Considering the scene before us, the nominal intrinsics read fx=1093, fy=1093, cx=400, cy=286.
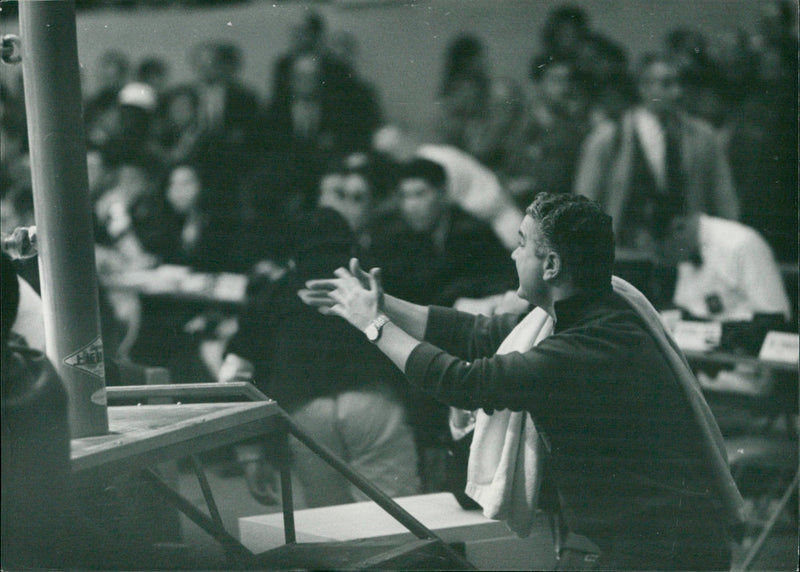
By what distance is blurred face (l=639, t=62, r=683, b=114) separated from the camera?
16.7 feet

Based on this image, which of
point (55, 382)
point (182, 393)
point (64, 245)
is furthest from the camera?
point (182, 393)

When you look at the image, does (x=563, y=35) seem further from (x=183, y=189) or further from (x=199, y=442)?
(x=199, y=442)

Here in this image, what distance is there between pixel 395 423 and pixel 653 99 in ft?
8.22

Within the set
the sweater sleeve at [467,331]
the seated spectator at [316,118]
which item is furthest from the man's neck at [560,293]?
the seated spectator at [316,118]

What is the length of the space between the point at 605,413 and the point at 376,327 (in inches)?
20.7

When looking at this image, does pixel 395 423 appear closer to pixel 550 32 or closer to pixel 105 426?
pixel 105 426

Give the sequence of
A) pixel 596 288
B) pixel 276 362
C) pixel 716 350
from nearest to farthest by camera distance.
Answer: pixel 596 288 < pixel 276 362 < pixel 716 350

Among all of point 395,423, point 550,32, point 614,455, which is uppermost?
point 550,32

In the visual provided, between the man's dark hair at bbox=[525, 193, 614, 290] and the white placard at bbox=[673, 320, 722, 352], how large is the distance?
1793mm

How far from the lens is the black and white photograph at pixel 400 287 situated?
2.16m

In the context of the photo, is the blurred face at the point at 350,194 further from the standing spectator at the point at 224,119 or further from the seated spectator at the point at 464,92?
the seated spectator at the point at 464,92

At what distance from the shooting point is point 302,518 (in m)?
2.99

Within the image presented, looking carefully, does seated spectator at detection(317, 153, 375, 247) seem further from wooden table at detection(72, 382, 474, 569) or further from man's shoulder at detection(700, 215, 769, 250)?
wooden table at detection(72, 382, 474, 569)

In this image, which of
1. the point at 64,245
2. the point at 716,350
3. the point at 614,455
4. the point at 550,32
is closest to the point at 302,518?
the point at 614,455
